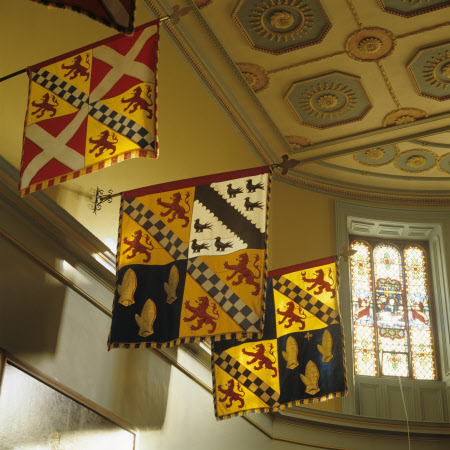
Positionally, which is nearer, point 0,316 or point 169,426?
point 0,316

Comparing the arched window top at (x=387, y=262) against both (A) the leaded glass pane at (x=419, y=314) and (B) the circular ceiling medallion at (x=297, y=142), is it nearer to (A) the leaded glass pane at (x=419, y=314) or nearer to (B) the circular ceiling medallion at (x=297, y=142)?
(A) the leaded glass pane at (x=419, y=314)

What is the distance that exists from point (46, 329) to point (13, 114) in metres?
1.81

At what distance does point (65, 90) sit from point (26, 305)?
1716mm

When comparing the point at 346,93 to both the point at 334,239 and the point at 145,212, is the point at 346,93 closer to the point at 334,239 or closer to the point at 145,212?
the point at 334,239

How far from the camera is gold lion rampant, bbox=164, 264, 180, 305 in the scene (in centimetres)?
563

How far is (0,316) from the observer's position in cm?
538

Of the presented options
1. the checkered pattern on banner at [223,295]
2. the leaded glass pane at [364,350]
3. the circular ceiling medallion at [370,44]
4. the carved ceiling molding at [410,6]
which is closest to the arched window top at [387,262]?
the leaded glass pane at [364,350]

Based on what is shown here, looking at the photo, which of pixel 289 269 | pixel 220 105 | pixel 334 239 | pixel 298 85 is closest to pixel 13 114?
pixel 289 269

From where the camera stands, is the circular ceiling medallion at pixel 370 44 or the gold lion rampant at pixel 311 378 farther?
the circular ceiling medallion at pixel 370 44

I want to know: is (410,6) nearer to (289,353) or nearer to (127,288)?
(289,353)

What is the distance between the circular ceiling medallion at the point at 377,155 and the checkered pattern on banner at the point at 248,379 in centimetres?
551

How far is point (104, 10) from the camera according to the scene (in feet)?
10.4

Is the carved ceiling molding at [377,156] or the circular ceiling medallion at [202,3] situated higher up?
the circular ceiling medallion at [202,3]

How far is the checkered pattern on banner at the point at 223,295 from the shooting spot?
533cm
